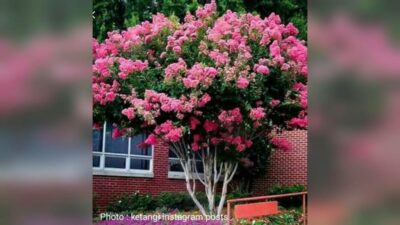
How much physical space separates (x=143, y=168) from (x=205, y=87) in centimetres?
109

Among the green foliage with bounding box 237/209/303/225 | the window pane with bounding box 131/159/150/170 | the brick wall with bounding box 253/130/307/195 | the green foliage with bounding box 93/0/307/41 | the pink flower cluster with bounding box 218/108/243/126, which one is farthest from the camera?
the window pane with bounding box 131/159/150/170

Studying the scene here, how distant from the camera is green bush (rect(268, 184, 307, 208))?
4.29 metres

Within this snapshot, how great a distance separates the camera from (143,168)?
541 centimetres

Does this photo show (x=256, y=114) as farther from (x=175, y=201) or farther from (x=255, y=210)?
(x=175, y=201)

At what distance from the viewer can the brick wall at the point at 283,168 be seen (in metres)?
4.84

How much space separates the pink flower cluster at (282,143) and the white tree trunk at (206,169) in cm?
48
